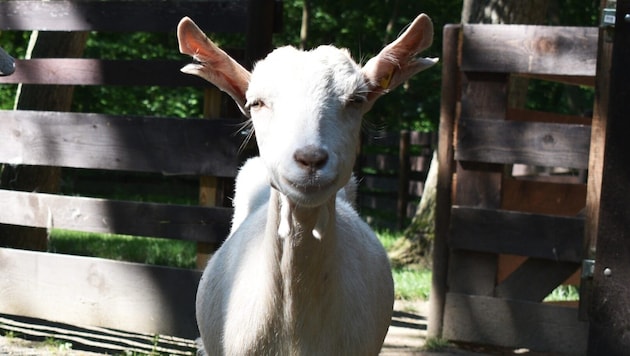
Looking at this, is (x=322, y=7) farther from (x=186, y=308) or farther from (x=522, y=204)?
(x=186, y=308)

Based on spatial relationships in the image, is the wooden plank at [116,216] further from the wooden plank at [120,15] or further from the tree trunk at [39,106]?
the wooden plank at [120,15]

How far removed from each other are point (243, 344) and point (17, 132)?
344cm

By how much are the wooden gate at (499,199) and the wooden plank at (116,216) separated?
70.3 inches

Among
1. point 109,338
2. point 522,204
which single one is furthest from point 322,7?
point 109,338

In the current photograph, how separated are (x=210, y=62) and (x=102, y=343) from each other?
10.6 ft

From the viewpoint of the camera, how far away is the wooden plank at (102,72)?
5.85 m

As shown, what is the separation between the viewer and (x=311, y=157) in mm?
2863

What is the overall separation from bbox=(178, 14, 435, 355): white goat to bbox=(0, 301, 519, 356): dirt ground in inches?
85.4

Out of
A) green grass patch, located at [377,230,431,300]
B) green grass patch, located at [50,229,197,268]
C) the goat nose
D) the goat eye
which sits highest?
the goat eye

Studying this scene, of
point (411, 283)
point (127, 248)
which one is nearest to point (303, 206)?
point (411, 283)

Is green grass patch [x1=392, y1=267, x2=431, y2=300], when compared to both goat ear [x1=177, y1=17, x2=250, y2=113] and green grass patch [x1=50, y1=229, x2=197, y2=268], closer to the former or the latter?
green grass patch [x1=50, y1=229, x2=197, y2=268]

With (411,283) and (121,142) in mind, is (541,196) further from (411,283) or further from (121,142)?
(121,142)

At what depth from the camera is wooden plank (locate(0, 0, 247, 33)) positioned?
5.73 m

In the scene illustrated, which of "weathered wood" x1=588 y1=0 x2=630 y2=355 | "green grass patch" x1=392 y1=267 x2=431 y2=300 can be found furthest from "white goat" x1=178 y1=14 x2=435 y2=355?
"green grass patch" x1=392 y1=267 x2=431 y2=300
